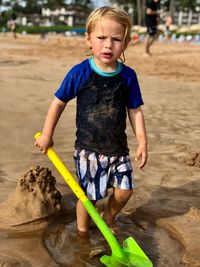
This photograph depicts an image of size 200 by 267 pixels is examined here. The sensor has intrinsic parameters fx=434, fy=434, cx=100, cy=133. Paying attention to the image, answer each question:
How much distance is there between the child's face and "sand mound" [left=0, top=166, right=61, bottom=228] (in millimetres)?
760

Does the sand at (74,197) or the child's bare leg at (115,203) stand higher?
the child's bare leg at (115,203)

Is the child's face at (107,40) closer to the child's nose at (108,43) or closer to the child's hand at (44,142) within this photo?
the child's nose at (108,43)

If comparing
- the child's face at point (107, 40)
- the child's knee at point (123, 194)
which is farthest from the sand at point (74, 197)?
the child's face at point (107, 40)

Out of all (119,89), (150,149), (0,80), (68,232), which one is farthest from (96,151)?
(0,80)

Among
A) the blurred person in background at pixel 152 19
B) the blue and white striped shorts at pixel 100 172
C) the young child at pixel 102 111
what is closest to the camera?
the young child at pixel 102 111

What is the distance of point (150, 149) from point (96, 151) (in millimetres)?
1662

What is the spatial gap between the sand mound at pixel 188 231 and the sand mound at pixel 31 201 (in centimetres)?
63

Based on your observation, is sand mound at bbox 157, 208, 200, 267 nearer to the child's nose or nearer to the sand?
the sand

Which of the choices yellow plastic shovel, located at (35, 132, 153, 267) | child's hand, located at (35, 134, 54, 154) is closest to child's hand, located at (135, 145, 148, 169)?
yellow plastic shovel, located at (35, 132, 153, 267)

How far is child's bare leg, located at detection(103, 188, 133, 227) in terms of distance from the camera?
2.20m

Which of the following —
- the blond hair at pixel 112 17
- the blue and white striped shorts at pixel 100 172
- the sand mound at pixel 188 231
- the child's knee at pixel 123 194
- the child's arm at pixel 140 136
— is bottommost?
the sand mound at pixel 188 231

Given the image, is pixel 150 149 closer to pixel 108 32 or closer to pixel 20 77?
pixel 108 32

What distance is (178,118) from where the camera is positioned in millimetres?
4891

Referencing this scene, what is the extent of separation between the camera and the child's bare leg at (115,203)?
2201 mm
